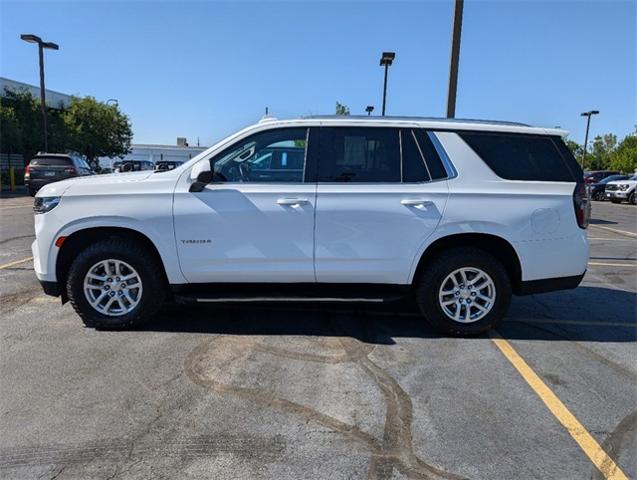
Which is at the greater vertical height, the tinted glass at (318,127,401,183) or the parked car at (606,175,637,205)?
the tinted glass at (318,127,401,183)

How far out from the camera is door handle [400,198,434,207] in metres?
4.48

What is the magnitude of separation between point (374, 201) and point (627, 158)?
5645 centimetres

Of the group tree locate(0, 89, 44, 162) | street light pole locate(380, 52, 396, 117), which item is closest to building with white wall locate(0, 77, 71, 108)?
tree locate(0, 89, 44, 162)

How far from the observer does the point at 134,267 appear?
15.0ft

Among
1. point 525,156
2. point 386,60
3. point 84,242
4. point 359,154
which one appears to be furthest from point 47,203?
point 386,60

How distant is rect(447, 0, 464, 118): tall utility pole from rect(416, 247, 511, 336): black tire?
4.98m

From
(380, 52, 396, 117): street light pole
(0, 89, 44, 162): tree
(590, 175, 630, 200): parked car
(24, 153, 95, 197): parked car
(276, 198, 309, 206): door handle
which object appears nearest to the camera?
(276, 198, 309, 206): door handle

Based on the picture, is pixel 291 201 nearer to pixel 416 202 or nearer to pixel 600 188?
pixel 416 202

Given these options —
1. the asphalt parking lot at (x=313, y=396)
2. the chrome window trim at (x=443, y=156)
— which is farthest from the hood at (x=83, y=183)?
the chrome window trim at (x=443, y=156)

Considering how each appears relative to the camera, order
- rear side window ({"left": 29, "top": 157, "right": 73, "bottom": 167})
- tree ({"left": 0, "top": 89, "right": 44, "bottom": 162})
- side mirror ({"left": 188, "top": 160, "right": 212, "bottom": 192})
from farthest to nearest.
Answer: tree ({"left": 0, "top": 89, "right": 44, "bottom": 162}) → rear side window ({"left": 29, "top": 157, "right": 73, "bottom": 167}) → side mirror ({"left": 188, "top": 160, "right": 212, "bottom": 192})

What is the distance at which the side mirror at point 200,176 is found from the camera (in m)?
4.35

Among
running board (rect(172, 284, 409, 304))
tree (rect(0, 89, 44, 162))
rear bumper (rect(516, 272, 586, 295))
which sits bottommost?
running board (rect(172, 284, 409, 304))

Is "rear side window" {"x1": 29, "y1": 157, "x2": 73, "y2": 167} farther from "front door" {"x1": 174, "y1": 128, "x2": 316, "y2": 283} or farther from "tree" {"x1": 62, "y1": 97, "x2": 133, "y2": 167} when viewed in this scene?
"tree" {"x1": 62, "y1": 97, "x2": 133, "y2": 167}

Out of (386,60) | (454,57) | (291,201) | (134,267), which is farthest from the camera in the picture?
(386,60)
